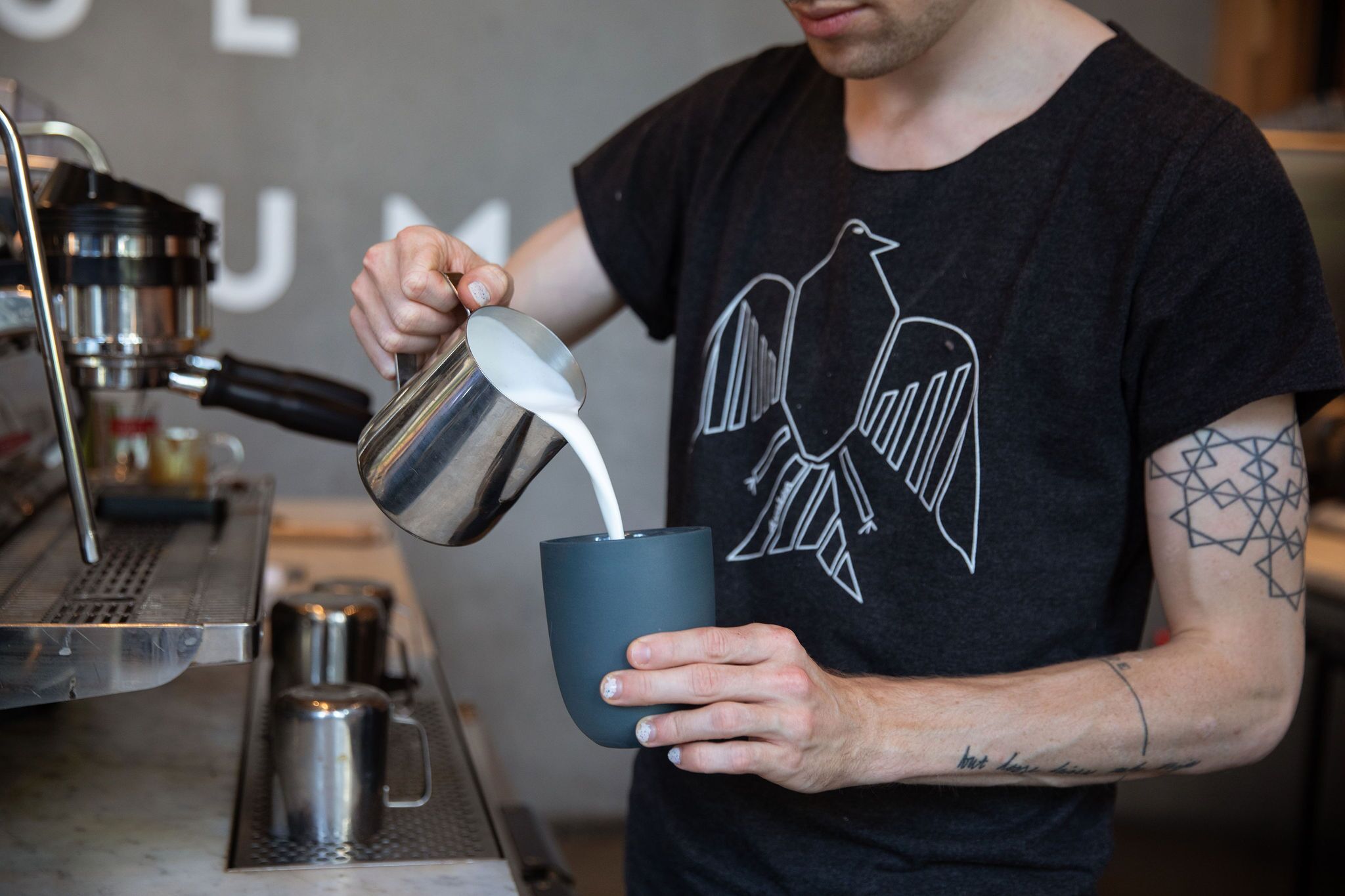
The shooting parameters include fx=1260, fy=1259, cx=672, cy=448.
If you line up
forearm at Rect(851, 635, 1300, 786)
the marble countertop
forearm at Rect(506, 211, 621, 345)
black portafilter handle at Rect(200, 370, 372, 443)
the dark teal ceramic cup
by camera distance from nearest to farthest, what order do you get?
1. the dark teal ceramic cup
2. forearm at Rect(851, 635, 1300, 786)
3. the marble countertop
4. black portafilter handle at Rect(200, 370, 372, 443)
5. forearm at Rect(506, 211, 621, 345)

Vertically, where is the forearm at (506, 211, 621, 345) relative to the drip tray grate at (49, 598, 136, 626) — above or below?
above

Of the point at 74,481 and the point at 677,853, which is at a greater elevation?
the point at 74,481

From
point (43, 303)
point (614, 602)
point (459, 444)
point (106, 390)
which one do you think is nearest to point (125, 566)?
point (106, 390)

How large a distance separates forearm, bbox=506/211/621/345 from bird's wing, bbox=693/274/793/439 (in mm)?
186

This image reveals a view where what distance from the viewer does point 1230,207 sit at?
923 mm

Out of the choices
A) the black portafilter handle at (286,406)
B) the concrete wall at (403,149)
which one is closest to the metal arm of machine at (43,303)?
the black portafilter handle at (286,406)

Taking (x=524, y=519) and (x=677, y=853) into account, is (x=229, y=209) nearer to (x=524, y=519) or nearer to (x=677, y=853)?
(x=524, y=519)

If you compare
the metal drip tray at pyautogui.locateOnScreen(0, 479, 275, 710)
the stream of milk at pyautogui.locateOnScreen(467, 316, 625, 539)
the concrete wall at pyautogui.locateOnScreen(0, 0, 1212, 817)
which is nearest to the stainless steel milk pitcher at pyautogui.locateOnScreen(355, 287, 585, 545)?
the stream of milk at pyautogui.locateOnScreen(467, 316, 625, 539)

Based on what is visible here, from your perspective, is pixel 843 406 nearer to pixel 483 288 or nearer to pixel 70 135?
pixel 483 288

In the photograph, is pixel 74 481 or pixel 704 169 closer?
pixel 74 481

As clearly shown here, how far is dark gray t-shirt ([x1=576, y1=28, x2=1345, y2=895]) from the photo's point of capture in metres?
0.93

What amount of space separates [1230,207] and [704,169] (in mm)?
501

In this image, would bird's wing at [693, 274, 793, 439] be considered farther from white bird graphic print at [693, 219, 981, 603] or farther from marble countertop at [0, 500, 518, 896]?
marble countertop at [0, 500, 518, 896]

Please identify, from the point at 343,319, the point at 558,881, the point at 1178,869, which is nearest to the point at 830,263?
the point at 558,881
